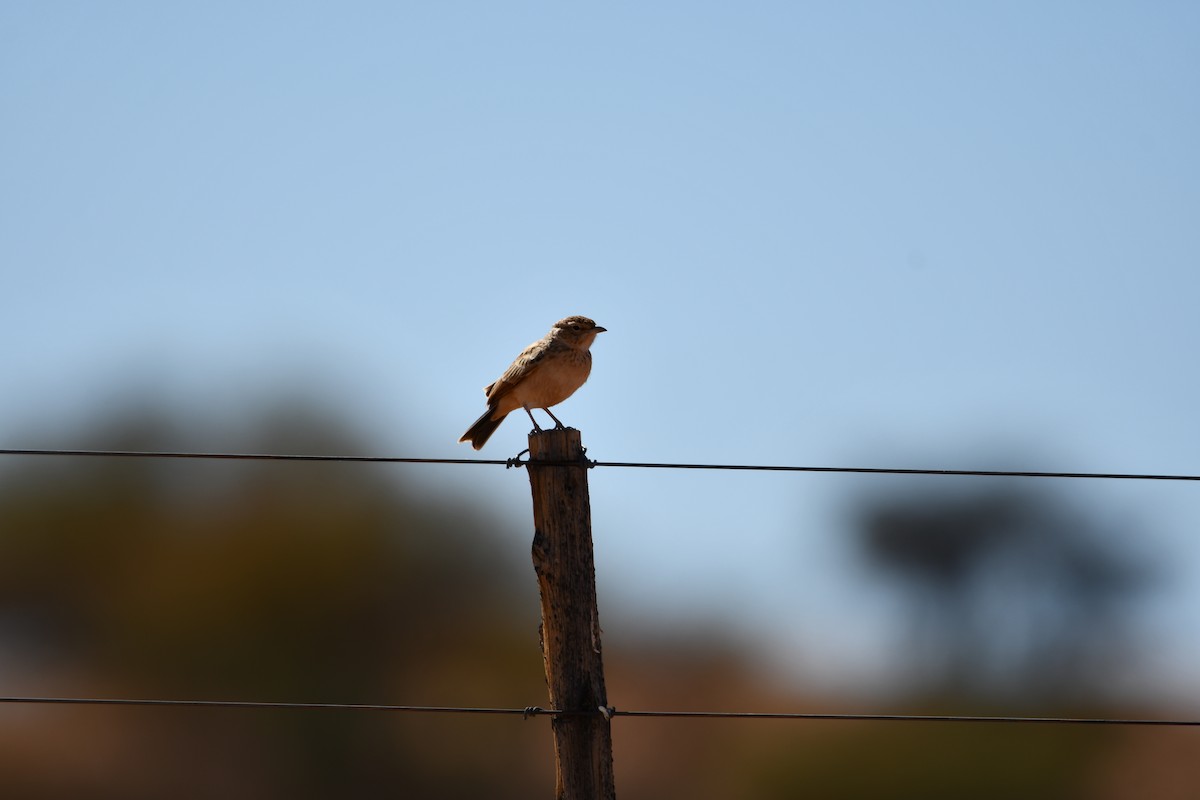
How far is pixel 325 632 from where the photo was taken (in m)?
17.6

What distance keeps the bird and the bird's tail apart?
0.06 meters

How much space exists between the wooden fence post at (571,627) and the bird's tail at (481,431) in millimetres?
2870

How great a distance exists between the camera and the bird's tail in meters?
8.52

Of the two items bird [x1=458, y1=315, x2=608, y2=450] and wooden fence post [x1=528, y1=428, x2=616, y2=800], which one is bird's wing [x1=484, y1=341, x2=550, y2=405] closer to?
bird [x1=458, y1=315, x2=608, y2=450]

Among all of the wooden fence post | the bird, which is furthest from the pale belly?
the wooden fence post

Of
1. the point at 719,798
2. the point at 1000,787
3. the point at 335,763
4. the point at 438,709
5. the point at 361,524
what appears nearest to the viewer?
the point at 438,709

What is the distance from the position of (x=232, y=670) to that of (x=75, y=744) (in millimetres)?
3821

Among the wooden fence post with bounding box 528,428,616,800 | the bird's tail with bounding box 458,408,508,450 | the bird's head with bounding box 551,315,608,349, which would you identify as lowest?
the wooden fence post with bounding box 528,428,616,800

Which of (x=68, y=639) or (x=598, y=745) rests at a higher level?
(x=68, y=639)

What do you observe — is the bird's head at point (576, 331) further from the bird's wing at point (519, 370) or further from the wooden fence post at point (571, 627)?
the wooden fence post at point (571, 627)

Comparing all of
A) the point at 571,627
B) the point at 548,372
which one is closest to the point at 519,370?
the point at 548,372

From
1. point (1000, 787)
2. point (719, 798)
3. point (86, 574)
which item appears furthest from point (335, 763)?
point (1000, 787)

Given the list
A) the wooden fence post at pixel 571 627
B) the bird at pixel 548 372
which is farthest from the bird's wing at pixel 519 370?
the wooden fence post at pixel 571 627

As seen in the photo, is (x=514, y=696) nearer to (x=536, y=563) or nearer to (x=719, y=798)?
(x=719, y=798)
